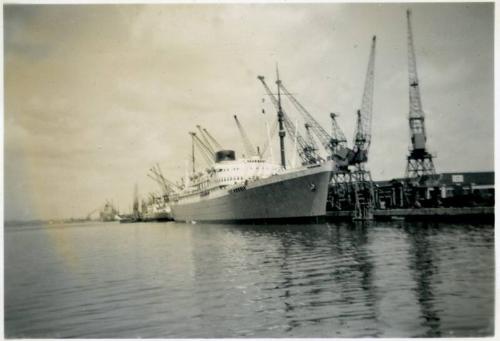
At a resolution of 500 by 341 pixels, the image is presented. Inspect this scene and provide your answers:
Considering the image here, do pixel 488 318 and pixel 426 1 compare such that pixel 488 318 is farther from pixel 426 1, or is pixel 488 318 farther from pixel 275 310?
pixel 426 1

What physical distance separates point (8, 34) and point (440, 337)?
11.4 m

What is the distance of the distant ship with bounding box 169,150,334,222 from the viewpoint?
1195 inches

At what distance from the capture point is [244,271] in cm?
1359

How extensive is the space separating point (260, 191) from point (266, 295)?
21339 mm

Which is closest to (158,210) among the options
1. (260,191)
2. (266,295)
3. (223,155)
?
(223,155)

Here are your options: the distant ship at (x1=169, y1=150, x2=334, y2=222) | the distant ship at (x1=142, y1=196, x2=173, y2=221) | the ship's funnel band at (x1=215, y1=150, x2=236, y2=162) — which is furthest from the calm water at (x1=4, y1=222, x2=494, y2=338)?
the distant ship at (x1=142, y1=196, x2=173, y2=221)

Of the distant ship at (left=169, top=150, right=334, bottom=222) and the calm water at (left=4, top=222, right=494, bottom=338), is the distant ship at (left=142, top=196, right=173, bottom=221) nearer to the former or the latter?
the distant ship at (left=169, top=150, right=334, bottom=222)

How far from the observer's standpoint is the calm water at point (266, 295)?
8.96m

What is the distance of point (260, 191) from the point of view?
32.0 meters

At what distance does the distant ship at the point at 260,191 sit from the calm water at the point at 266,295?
13621 mm

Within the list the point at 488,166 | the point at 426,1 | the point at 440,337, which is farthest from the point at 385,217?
the point at 440,337

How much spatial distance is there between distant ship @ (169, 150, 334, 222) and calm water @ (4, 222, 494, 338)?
44.7 ft

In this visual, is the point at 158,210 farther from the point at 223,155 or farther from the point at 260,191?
the point at 260,191

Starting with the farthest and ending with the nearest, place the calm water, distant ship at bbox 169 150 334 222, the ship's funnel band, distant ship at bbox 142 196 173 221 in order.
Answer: distant ship at bbox 142 196 173 221
the ship's funnel band
distant ship at bbox 169 150 334 222
the calm water
